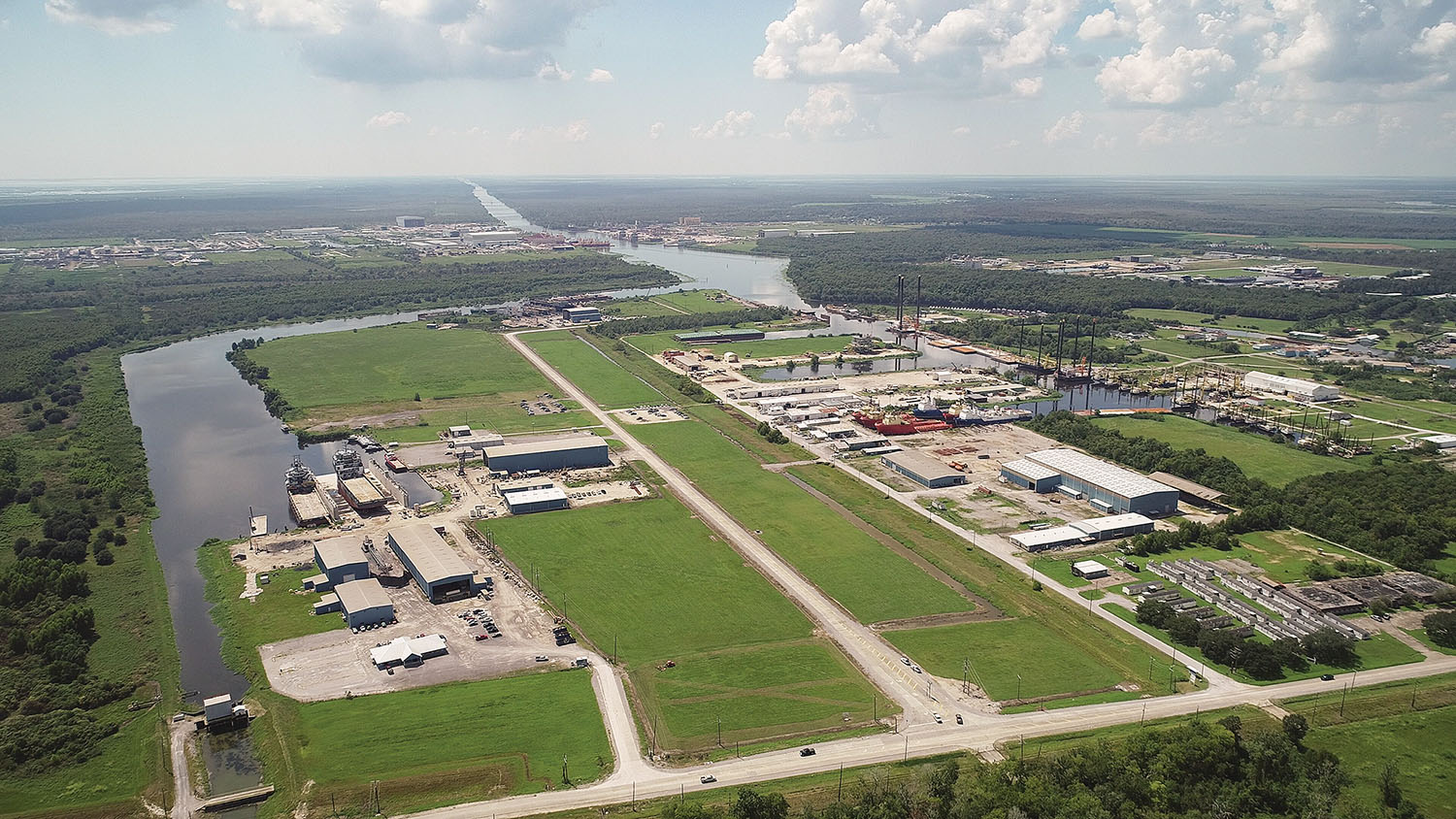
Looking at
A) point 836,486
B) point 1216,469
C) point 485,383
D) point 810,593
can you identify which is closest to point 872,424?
point 836,486

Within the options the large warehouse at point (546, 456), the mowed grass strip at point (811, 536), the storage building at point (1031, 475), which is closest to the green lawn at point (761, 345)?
the mowed grass strip at point (811, 536)

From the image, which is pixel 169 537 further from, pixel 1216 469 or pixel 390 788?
pixel 1216 469

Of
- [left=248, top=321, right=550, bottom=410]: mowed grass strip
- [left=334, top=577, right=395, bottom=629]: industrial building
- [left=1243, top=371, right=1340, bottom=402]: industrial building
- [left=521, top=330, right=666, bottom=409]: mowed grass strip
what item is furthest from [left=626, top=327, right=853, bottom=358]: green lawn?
[left=334, top=577, right=395, bottom=629]: industrial building

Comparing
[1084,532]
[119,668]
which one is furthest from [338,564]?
[1084,532]

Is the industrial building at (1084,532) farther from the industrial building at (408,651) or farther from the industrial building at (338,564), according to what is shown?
the industrial building at (338,564)

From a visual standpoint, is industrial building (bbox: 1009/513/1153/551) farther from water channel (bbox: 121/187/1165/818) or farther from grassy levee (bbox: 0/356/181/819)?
grassy levee (bbox: 0/356/181/819)
